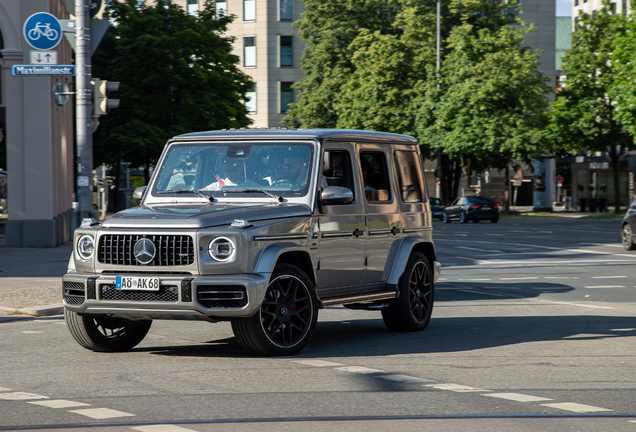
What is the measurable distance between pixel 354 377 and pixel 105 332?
2517 millimetres

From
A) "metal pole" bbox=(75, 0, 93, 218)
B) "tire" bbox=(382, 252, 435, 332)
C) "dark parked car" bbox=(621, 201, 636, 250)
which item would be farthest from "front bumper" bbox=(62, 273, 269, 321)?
"dark parked car" bbox=(621, 201, 636, 250)

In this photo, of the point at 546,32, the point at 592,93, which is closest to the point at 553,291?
the point at 592,93

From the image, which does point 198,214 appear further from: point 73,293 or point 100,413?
point 100,413

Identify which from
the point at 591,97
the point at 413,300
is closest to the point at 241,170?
A: the point at 413,300

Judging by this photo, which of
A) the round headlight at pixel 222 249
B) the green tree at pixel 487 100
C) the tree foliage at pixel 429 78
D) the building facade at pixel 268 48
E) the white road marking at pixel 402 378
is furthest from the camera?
the building facade at pixel 268 48

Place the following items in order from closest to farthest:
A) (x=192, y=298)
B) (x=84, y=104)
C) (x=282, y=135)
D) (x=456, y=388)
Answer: (x=456, y=388) < (x=192, y=298) < (x=282, y=135) < (x=84, y=104)

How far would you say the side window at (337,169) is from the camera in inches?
345

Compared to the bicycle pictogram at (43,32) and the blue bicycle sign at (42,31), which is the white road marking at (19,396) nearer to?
the blue bicycle sign at (42,31)

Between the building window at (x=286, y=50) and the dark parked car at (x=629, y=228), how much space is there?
4899 centimetres

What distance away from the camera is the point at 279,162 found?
8586 mm

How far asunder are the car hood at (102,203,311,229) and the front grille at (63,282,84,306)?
54cm

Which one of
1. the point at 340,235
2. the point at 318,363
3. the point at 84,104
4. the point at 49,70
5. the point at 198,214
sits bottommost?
the point at 318,363

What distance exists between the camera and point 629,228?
78.8 ft

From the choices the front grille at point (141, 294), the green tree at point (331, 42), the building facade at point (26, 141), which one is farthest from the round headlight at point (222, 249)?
the green tree at point (331, 42)
